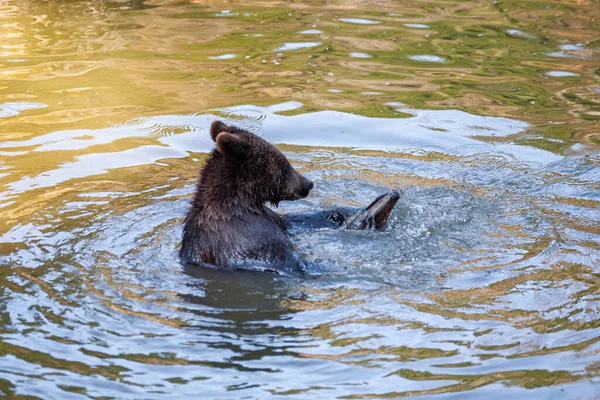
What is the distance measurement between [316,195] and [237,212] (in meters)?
2.07

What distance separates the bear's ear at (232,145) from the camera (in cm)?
677

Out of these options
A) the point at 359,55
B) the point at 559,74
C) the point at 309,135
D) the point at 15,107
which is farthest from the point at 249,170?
the point at 559,74

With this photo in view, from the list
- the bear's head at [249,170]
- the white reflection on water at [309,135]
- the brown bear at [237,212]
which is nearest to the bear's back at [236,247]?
the brown bear at [237,212]

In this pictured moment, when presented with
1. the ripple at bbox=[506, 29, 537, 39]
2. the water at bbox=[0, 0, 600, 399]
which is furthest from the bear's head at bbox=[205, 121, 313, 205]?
the ripple at bbox=[506, 29, 537, 39]

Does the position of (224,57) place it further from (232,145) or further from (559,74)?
(232,145)

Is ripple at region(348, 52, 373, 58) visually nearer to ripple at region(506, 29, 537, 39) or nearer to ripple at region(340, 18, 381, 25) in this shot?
ripple at region(340, 18, 381, 25)

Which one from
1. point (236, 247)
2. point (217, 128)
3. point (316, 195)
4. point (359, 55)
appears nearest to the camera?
point (236, 247)

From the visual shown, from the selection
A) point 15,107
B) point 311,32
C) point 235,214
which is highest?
point 311,32

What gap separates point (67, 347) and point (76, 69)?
8.03m

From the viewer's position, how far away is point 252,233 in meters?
6.96

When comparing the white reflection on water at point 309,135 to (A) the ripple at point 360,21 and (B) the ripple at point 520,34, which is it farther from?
(A) the ripple at point 360,21

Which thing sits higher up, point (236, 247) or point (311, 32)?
point (311, 32)

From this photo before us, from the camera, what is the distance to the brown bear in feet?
22.5

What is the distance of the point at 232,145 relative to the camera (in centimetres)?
688
